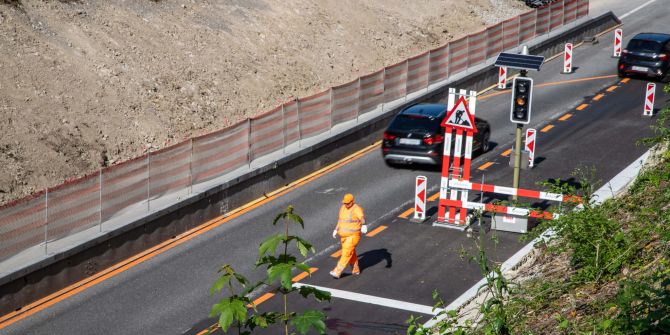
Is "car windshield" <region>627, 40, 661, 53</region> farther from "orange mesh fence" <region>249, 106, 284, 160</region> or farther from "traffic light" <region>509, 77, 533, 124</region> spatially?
"traffic light" <region>509, 77, 533, 124</region>

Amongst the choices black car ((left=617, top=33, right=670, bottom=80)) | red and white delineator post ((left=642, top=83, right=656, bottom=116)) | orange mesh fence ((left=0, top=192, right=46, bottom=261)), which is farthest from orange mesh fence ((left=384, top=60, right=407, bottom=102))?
orange mesh fence ((left=0, top=192, right=46, bottom=261))

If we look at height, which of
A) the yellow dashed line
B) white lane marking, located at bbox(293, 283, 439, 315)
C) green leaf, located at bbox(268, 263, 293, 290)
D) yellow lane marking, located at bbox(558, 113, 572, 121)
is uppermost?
green leaf, located at bbox(268, 263, 293, 290)

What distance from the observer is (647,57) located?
33.2 meters

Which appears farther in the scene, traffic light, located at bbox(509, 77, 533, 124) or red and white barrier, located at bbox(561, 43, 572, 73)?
red and white barrier, located at bbox(561, 43, 572, 73)

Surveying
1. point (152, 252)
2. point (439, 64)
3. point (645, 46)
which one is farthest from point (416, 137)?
point (645, 46)

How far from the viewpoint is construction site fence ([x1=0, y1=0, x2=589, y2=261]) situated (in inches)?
731

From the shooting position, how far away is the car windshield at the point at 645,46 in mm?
33250

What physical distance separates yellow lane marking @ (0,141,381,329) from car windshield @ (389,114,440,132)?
210cm

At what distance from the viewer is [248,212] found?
896 inches

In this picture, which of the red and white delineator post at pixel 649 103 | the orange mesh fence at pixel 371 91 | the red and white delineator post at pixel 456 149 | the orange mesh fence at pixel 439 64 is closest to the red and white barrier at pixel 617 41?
the orange mesh fence at pixel 439 64

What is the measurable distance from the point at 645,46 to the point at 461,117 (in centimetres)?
1570

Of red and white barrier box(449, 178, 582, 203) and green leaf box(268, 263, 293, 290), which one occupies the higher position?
green leaf box(268, 263, 293, 290)

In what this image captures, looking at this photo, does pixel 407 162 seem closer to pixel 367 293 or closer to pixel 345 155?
pixel 345 155

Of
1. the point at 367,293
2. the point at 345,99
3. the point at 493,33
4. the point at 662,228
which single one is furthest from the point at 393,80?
the point at 662,228
